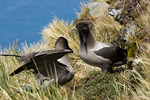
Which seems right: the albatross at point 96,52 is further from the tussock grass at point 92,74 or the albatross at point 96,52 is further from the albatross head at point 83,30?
the tussock grass at point 92,74

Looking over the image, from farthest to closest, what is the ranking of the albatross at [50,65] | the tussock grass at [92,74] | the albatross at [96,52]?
the albatross at [96,52]
the albatross at [50,65]
the tussock grass at [92,74]

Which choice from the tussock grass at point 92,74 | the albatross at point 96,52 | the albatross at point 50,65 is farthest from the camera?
the albatross at point 96,52

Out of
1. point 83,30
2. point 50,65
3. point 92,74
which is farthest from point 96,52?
point 50,65

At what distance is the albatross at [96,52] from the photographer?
6246 millimetres

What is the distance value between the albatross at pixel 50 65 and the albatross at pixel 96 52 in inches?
32.4

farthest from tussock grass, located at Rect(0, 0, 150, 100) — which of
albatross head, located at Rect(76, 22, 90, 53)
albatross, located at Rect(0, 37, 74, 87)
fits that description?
albatross head, located at Rect(76, 22, 90, 53)

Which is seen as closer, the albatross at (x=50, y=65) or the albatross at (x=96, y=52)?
the albatross at (x=50, y=65)

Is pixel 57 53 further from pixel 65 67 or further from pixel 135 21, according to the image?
pixel 135 21

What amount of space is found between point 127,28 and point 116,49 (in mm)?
2054

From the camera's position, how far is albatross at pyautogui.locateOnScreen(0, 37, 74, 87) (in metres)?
4.41

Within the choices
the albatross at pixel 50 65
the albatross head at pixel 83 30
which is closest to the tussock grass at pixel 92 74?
the albatross at pixel 50 65

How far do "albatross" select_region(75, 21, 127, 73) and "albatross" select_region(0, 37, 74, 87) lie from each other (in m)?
0.82

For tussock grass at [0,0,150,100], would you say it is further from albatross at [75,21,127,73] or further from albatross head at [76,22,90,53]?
albatross head at [76,22,90,53]

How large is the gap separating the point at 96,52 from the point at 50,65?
148 cm
